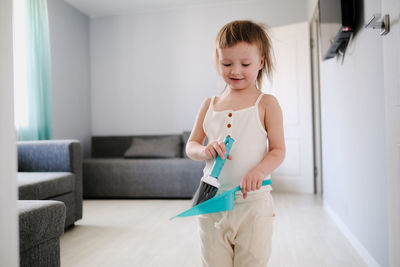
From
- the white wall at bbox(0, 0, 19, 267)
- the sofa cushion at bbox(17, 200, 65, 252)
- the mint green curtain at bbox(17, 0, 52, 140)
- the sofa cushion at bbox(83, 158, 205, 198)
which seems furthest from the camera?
the sofa cushion at bbox(83, 158, 205, 198)

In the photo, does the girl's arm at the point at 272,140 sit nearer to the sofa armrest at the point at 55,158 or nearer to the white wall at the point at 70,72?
the sofa armrest at the point at 55,158

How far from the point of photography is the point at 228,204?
30.0 inches

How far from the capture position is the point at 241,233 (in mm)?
832

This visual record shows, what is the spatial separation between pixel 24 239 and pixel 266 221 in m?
0.94

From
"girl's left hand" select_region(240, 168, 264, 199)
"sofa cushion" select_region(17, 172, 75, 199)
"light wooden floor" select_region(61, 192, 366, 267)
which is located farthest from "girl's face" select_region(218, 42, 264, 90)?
"sofa cushion" select_region(17, 172, 75, 199)

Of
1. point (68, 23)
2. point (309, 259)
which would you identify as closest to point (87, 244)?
point (309, 259)

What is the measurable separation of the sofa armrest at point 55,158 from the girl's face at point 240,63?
1.88 m

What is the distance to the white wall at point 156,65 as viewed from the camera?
4.20 metres

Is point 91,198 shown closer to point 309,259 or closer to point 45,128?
point 45,128

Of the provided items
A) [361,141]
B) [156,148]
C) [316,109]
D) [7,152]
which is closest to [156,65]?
[156,148]

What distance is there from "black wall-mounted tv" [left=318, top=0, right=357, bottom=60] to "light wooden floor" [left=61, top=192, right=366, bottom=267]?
1155 mm

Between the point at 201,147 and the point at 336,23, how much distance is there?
1366 millimetres

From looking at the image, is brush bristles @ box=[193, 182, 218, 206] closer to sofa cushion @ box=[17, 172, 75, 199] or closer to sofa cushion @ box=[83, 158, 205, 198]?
sofa cushion @ box=[17, 172, 75, 199]

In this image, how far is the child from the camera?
0.82 metres
